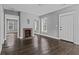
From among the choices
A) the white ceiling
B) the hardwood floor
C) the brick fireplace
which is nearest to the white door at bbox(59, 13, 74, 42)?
the white ceiling

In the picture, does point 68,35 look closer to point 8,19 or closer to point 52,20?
point 52,20

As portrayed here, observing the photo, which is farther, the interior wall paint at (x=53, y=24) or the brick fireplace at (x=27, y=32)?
the brick fireplace at (x=27, y=32)

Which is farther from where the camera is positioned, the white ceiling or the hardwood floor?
the white ceiling


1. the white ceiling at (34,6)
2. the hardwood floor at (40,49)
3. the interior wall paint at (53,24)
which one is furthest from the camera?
the interior wall paint at (53,24)

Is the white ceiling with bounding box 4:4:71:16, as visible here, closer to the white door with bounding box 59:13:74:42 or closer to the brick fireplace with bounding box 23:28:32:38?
the white door with bounding box 59:13:74:42

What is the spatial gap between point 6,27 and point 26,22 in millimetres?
1578

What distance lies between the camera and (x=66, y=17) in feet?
13.1

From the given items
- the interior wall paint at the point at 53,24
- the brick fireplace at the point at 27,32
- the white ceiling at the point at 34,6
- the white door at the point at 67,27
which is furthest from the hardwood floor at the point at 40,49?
the brick fireplace at the point at 27,32

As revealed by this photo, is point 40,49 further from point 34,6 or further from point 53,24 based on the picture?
point 53,24

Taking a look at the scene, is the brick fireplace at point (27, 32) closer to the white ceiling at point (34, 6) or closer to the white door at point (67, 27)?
the white ceiling at point (34, 6)
